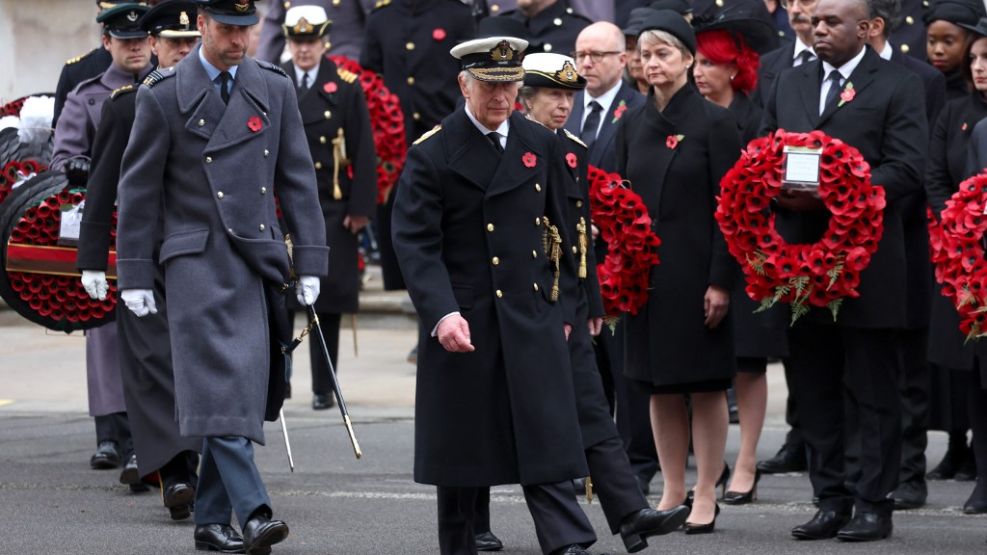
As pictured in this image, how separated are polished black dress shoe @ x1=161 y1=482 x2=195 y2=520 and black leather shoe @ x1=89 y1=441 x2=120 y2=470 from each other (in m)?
1.60

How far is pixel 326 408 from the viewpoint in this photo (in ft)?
40.4

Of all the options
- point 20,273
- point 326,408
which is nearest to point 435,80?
point 326,408

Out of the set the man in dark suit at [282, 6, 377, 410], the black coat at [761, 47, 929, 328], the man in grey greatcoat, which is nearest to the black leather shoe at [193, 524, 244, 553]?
the man in grey greatcoat

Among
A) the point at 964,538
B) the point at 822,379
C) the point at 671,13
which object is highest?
the point at 671,13

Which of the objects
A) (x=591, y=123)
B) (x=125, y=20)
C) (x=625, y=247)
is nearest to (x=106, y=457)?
(x=125, y=20)

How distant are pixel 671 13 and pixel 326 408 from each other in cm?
437

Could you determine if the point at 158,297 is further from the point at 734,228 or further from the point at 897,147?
the point at 897,147

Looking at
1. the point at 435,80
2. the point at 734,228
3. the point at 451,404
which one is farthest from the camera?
the point at 435,80

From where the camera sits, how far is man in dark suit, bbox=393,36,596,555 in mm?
7410

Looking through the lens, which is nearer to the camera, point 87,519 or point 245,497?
point 245,497

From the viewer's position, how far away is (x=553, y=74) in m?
8.55

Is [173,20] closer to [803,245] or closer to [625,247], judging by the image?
[625,247]

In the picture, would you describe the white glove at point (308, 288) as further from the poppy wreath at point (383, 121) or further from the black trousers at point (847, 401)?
Result: the poppy wreath at point (383, 121)

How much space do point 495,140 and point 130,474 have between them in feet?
9.50
